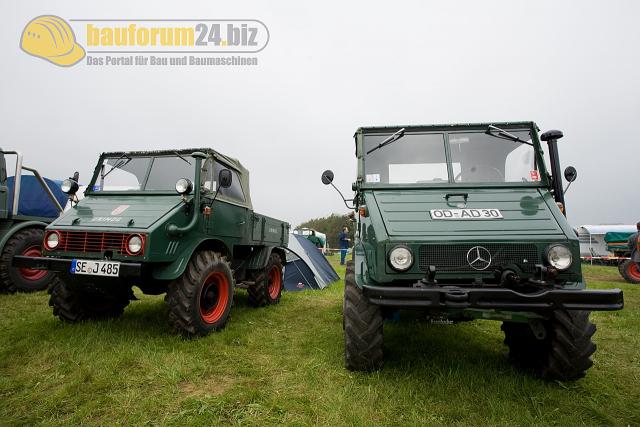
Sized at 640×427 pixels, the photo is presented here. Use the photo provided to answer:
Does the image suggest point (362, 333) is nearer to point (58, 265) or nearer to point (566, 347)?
point (566, 347)

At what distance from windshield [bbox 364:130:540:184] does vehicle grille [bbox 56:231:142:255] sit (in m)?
2.76

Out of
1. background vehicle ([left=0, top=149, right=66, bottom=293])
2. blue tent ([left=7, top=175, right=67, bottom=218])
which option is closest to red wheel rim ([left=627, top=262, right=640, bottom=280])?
background vehicle ([left=0, top=149, right=66, bottom=293])

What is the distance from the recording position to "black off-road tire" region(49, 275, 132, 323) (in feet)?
13.0

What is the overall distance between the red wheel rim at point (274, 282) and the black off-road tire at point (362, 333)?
3.45 m

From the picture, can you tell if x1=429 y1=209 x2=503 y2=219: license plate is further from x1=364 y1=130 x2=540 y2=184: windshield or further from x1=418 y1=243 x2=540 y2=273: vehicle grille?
x1=364 y1=130 x2=540 y2=184: windshield

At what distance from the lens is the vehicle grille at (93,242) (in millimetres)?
3477

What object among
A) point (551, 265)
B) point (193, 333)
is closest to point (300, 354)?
point (193, 333)

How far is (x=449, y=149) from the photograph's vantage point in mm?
3689

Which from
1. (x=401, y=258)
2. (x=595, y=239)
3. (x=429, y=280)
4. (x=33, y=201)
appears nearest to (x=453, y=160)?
(x=401, y=258)

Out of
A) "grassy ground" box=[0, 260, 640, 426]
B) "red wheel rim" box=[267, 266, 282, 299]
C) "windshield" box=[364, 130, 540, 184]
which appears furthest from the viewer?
Result: "red wheel rim" box=[267, 266, 282, 299]

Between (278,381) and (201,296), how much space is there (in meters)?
1.73

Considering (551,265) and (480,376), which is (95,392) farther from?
(551,265)

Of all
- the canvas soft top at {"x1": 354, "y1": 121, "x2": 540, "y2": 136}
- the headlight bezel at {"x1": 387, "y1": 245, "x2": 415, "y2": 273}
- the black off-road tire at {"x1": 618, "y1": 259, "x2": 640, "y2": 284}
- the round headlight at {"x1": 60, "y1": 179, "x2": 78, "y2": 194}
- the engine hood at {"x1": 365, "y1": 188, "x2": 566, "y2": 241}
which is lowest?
the black off-road tire at {"x1": 618, "y1": 259, "x2": 640, "y2": 284}

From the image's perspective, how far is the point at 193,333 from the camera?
3635mm
